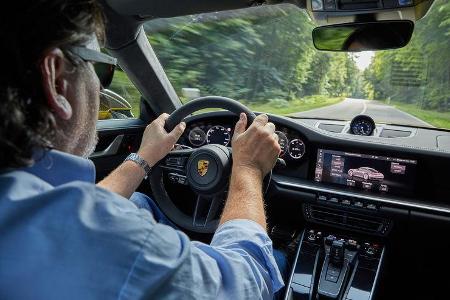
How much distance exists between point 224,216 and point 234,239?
163 mm

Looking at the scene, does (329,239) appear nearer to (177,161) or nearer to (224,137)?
(224,137)

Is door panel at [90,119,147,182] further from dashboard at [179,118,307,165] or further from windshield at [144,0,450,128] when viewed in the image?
dashboard at [179,118,307,165]

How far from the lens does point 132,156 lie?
7.36 feet

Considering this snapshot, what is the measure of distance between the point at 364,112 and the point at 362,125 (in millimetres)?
245

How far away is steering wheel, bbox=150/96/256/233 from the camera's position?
215 cm

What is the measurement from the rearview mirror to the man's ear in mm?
1663

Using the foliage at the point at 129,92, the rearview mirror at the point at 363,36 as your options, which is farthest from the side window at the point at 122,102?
the rearview mirror at the point at 363,36

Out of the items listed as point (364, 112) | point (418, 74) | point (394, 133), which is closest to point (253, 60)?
point (418, 74)

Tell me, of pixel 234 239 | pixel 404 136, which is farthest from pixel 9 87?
pixel 404 136

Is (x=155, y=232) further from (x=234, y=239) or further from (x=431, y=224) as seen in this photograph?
(x=431, y=224)

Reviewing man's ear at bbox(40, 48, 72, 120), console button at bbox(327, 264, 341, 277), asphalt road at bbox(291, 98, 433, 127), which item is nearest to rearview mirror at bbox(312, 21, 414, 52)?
asphalt road at bbox(291, 98, 433, 127)

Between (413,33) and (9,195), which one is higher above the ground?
(413,33)

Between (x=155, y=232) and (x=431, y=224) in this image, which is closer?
(x=155, y=232)

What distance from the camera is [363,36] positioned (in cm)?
239
